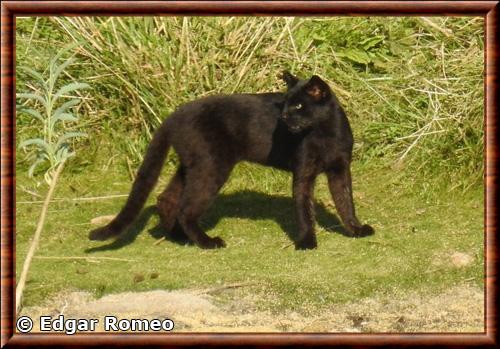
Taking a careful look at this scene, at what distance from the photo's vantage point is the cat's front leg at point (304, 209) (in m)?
7.13

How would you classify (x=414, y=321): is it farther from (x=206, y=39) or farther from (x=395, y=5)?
(x=206, y=39)

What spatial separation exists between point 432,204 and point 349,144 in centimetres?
112

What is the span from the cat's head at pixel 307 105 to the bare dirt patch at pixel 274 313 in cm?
171

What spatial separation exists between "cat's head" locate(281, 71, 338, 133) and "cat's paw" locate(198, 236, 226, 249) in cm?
105

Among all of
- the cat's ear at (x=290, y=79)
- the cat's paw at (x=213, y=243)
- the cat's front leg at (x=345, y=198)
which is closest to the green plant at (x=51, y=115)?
the cat's paw at (x=213, y=243)

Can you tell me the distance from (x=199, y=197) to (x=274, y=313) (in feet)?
5.31

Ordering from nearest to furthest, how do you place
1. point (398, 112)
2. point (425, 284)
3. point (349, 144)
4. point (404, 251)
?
point (425, 284) < point (404, 251) < point (349, 144) < point (398, 112)

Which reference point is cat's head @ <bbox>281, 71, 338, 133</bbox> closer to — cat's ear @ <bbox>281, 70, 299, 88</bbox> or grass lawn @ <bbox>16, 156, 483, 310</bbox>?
cat's ear @ <bbox>281, 70, 299, 88</bbox>

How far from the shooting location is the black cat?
726 cm

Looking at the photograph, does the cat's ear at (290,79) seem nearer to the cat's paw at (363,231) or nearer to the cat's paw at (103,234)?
the cat's paw at (363,231)

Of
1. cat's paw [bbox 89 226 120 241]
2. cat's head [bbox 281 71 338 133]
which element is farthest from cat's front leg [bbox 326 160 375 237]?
cat's paw [bbox 89 226 120 241]

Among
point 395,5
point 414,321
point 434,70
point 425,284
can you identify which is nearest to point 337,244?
point 425,284

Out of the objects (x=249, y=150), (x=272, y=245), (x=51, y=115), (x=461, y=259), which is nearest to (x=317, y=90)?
(x=249, y=150)

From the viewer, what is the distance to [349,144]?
748 centimetres
